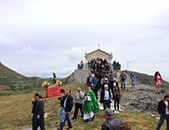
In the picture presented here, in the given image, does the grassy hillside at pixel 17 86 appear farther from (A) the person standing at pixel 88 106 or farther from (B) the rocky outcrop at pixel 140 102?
(A) the person standing at pixel 88 106

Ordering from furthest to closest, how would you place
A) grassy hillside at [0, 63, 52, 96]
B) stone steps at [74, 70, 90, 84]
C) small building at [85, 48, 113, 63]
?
1. small building at [85, 48, 113, 63]
2. grassy hillside at [0, 63, 52, 96]
3. stone steps at [74, 70, 90, 84]

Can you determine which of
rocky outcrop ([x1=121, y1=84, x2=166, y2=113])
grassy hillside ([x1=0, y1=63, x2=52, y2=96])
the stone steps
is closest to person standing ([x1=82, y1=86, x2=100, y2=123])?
rocky outcrop ([x1=121, y1=84, x2=166, y2=113])

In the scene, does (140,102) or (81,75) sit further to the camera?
(81,75)

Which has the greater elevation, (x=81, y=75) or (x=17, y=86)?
(x=81, y=75)

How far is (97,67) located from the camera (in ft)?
58.0

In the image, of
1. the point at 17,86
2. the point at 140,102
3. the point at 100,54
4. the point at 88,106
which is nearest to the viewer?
the point at 88,106

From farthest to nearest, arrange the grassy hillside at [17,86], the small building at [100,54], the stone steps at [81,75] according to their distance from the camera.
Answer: the small building at [100,54] → the grassy hillside at [17,86] → the stone steps at [81,75]

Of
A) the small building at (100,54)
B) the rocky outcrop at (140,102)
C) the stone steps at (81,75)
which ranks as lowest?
the rocky outcrop at (140,102)

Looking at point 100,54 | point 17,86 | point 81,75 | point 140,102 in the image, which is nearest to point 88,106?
point 140,102

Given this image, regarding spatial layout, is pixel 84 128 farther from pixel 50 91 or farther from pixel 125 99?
pixel 125 99

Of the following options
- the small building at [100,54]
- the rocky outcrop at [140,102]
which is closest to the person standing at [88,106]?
the rocky outcrop at [140,102]

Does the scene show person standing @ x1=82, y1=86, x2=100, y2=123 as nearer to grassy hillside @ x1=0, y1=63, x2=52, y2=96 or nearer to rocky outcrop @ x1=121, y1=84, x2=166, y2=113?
rocky outcrop @ x1=121, y1=84, x2=166, y2=113

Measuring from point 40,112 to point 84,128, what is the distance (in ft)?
7.25

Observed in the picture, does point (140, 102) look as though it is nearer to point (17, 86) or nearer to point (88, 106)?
point (88, 106)
